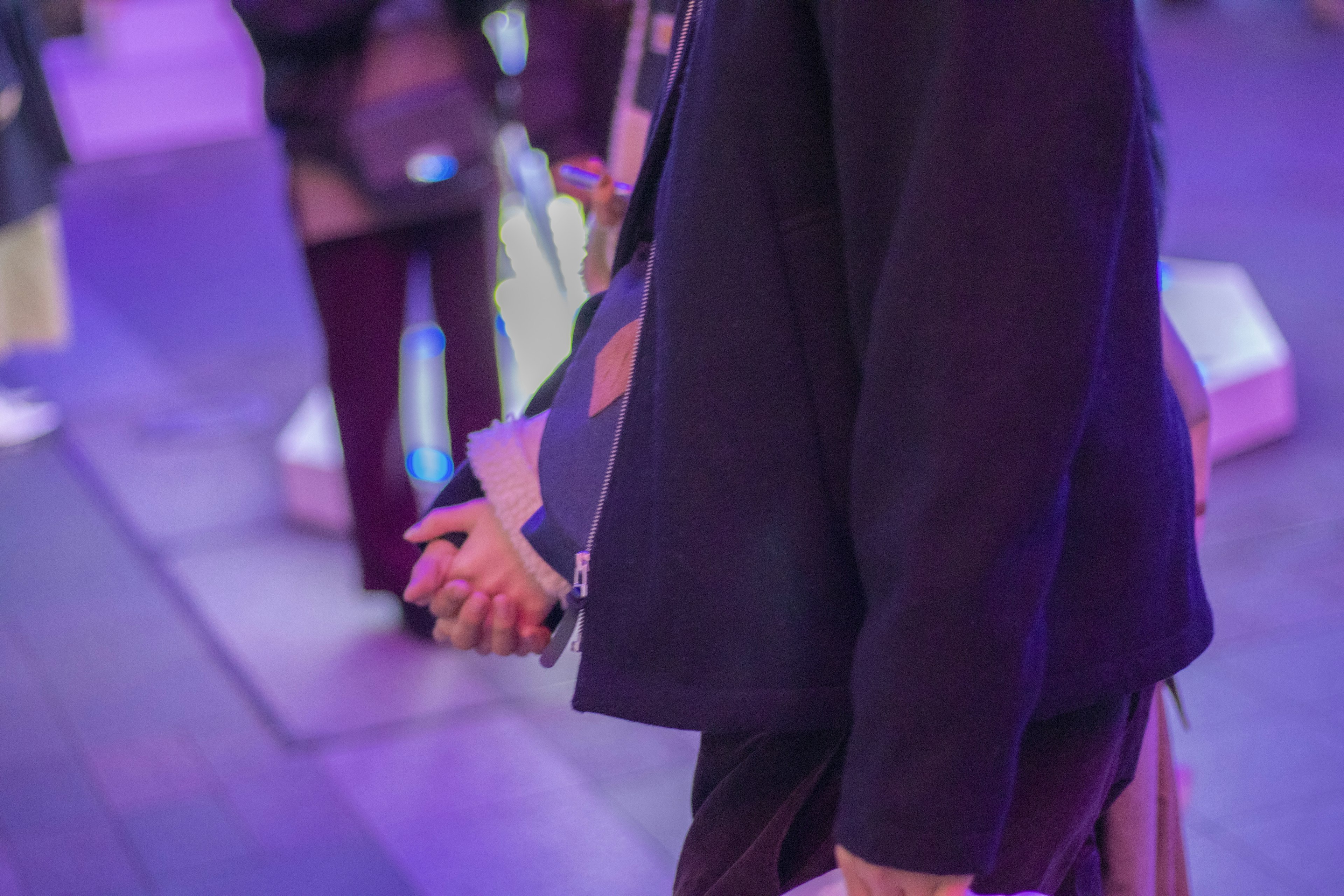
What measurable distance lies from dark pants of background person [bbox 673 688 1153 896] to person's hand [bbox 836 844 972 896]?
6.3 inches

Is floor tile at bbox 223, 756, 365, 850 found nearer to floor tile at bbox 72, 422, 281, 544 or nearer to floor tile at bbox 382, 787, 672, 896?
floor tile at bbox 382, 787, 672, 896

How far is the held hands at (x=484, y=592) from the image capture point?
4.02 feet

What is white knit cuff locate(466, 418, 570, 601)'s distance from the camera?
121cm

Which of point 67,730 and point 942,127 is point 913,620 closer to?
point 942,127

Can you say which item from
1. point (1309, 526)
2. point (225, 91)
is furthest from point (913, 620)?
point (225, 91)

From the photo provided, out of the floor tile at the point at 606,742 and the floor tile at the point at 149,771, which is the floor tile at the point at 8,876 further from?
the floor tile at the point at 606,742

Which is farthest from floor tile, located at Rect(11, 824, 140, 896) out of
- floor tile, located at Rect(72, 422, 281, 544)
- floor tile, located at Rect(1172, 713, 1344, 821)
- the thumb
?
floor tile, located at Rect(1172, 713, 1344, 821)

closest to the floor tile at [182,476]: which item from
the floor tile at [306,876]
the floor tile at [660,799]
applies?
the floor tile at [306,876]

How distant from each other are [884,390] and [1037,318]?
0.10 m

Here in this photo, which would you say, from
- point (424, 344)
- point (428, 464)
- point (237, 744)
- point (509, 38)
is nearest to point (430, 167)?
point (509, 38)

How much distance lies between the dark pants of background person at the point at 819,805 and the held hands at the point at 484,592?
0.19 m

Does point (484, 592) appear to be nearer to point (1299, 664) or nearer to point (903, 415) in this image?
point (903, 415)

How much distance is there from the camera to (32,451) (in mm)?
4801

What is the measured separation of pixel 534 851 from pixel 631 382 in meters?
1.75
